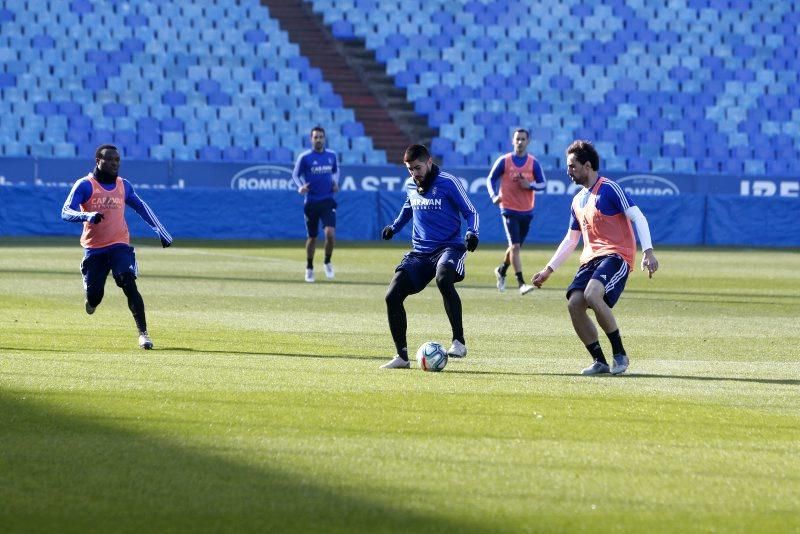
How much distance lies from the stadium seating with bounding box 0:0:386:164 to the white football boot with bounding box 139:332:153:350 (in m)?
24.6

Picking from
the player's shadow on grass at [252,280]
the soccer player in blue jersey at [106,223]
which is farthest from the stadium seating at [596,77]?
the soccer player in blue jersey at [106,223]

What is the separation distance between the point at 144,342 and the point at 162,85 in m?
27.3

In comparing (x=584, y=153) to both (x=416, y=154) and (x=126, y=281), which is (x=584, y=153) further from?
(x=126, y=281)

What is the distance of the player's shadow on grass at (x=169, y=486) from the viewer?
19.3 feet

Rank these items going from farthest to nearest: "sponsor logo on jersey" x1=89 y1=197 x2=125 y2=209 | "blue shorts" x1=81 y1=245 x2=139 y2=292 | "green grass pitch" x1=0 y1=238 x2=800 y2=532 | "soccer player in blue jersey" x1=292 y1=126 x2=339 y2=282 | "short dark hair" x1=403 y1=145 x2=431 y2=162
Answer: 1. "soccer player in blue jersey" x1=292 y1=126 x2=339 y2=282
2. "sponsor logo on jersey" x1=89 y1=197 x2=125 y2=209
3. "blue shorts" x1=81 y1=245 x2=139 y2=292
4. "short dark hair" x1=403 y1=145 x2=431 y2=162
5. "green grass pitch" x1=0 y1=238 x2=800 y2=532

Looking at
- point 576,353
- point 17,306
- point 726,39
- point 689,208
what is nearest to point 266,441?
point 576,353

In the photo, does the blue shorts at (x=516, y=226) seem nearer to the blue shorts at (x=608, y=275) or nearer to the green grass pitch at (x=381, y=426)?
the green grass pitch at (x=381, y=426)

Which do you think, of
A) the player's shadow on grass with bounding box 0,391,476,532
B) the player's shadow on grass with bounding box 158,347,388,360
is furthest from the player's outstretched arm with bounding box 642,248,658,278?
the player's shadow on grass with bounding box 0,391,476,532

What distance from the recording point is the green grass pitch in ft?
20.1

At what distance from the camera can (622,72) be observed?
142ft

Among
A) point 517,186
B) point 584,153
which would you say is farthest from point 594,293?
point 517,186

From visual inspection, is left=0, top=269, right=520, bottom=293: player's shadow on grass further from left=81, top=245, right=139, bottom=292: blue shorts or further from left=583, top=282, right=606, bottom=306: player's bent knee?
left=583, top=282, right=606, bottom=306: player's bent knee

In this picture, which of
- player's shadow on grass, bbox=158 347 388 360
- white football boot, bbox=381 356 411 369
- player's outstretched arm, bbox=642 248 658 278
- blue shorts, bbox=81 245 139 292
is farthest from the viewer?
blue shorts, bbox=81 245 139 292

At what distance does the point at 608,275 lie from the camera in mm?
11211
